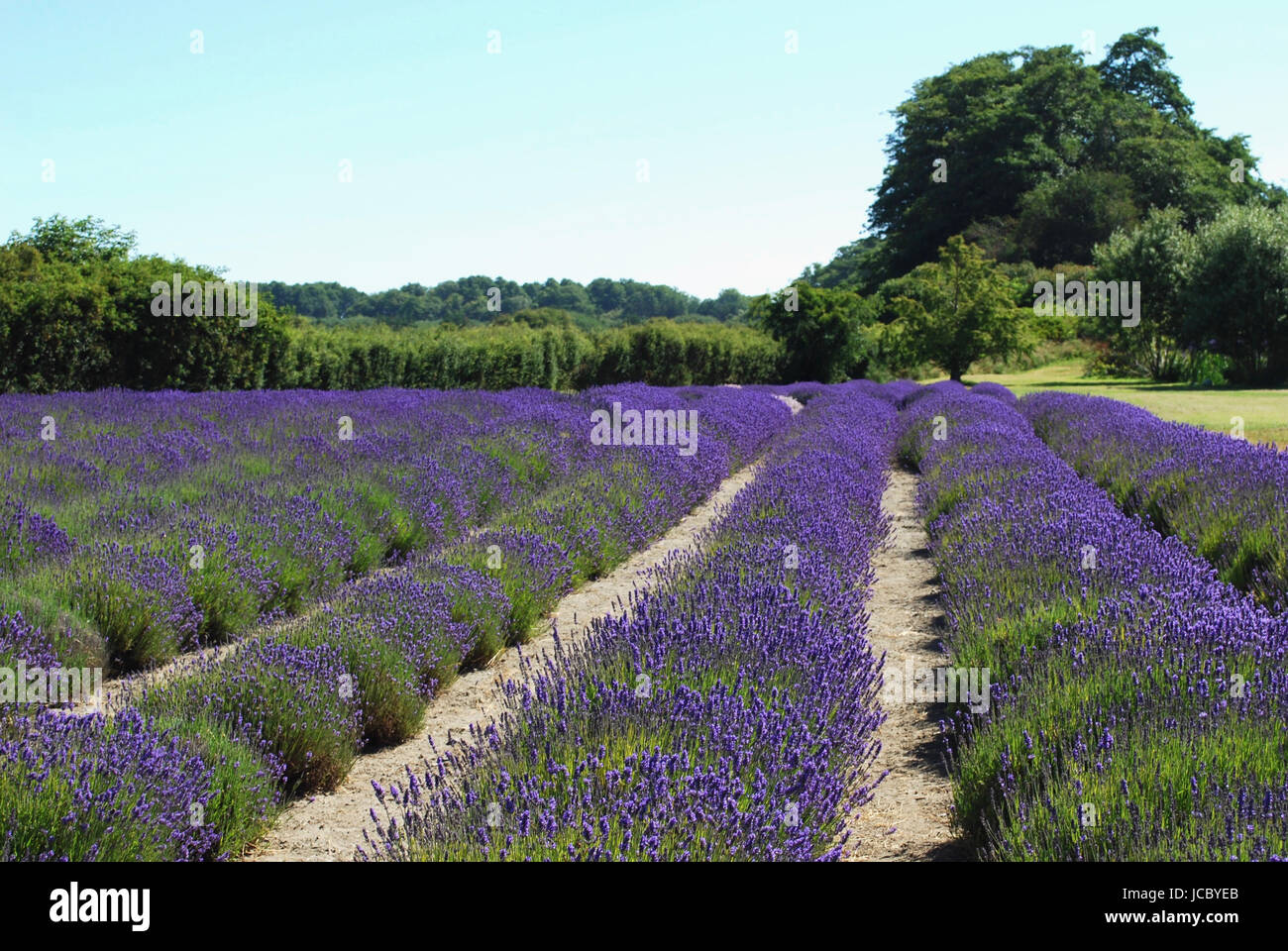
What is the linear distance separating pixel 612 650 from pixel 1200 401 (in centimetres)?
1900

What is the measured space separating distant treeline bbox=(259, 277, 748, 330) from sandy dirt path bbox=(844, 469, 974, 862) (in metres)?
56.3

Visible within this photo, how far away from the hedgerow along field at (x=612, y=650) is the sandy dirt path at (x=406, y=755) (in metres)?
0.08

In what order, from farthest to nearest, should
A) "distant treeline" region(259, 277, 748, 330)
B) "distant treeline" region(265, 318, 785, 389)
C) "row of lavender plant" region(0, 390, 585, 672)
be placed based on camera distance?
"distant treeline" region(259, 277, 748, 330) < "distant treeline" region(265, 318, 785, 389) < "row of lavender plant" region(0, 390, 585, 672)

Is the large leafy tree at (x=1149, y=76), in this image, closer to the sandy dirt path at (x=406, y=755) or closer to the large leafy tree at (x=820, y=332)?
the large leafy tree at (x=820, y=332)

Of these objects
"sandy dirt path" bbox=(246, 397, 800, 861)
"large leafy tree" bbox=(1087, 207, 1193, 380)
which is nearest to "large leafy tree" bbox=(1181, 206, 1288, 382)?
"large leafy tree" bbox=(1087, 207, 1193, 380)

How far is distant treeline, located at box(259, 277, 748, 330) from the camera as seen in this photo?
69250 mm

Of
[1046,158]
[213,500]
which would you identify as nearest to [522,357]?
[213,500]

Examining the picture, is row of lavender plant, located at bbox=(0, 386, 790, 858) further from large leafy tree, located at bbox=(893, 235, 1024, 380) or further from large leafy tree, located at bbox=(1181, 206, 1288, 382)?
large leafy tree, located at bbox=(1181, 206, 1288, 382)

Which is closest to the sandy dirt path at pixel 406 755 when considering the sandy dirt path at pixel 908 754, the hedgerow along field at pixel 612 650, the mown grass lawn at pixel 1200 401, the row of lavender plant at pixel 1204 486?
the hedgerow along field at pixel 612 650

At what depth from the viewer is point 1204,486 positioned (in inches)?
232

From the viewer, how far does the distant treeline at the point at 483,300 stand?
227ft

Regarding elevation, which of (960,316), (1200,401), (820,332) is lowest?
(1200,401)

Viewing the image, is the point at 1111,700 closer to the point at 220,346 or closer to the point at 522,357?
the point at 220,346
